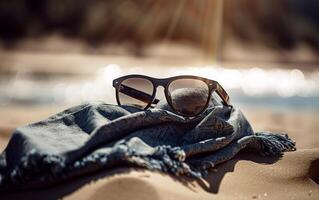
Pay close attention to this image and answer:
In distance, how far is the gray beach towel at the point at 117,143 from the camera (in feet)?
11.0

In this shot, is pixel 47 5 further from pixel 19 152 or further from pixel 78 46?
pixel 19 152

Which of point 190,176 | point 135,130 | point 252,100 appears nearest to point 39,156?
point 135,130

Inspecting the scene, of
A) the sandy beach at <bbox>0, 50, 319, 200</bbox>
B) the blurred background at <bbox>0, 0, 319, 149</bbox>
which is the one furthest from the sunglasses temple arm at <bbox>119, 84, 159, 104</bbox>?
the blurred background at <bbox>0, 0, 319, 149</bbox>

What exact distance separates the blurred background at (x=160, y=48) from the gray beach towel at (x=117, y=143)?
9379mm

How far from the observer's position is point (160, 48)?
38.9 m

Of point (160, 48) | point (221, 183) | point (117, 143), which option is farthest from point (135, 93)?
point (160, 48)

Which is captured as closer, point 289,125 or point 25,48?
point 289,125

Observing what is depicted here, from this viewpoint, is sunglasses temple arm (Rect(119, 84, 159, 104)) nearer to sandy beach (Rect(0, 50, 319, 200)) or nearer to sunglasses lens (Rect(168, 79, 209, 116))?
sunglasses lens (Rect(168, 79, 209, 116))

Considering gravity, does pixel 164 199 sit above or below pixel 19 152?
below

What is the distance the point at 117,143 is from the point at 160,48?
35.6 m

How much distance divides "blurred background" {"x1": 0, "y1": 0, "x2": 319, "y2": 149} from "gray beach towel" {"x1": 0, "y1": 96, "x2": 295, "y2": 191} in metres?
9.38

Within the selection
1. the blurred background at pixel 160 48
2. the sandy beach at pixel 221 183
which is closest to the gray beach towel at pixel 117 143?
the sandy beach at pixel 221 183

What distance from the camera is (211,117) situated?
3.83 m

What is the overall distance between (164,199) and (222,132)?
0.70 m
